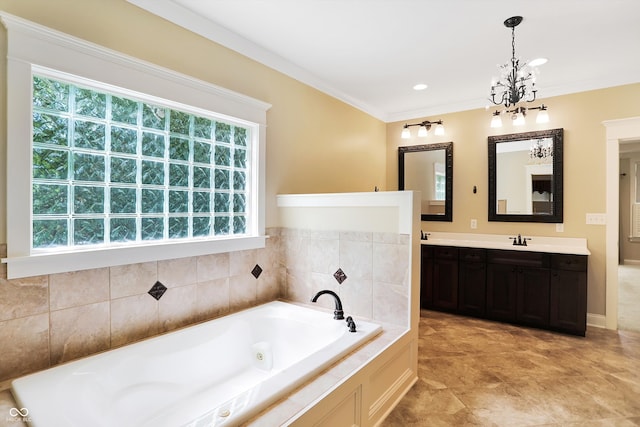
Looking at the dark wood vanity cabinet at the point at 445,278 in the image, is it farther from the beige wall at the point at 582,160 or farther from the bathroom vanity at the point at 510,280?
the beige wall at the point at 582,160

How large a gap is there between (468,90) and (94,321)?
4.06 m

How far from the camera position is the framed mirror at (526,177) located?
3672 millimetres

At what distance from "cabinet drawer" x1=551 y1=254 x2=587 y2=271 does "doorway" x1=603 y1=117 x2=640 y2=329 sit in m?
0.53

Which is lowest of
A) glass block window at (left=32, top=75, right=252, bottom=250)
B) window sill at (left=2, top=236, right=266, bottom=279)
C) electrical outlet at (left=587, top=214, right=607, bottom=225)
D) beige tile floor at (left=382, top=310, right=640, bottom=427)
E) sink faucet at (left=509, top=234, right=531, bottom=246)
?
beige tile floor at (left=382, top=310, right=640, bottom=427)

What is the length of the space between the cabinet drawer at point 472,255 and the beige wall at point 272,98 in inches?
57.3

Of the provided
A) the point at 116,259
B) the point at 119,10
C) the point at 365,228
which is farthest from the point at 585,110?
the point at 116,259

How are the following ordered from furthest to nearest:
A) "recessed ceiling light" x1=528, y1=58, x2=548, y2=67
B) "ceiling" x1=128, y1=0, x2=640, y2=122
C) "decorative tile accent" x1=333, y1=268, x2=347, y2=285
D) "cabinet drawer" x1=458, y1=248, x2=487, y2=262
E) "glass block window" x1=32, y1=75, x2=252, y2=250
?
1. "cabinet drawer" x1=458, y1=248, x2=487, y2=262
2. "recessed ceiling light" x1=528, y1=58, x2=548, y2=67
3. "decorative tile accent" x1=333, y1=268, x2=347, y2=285
4. "ceiling" x1=128, y1=0, x2=640, y2=122
5. "glass block window" x1=32, y1=75, x2=252, y2=250

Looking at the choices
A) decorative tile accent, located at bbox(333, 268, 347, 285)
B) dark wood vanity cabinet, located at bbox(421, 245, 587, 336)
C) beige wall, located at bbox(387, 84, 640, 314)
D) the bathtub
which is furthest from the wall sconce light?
the bathtub

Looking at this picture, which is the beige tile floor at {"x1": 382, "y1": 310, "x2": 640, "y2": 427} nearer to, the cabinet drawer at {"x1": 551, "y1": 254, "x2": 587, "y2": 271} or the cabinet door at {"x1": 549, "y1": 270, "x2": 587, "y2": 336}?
the cabinet door at {"x1": 549, "y1": 270, "x2": 587, "y2": 336}

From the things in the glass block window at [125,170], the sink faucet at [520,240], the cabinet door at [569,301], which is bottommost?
the cabinet door at [569,301]

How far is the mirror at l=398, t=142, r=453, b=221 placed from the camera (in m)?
4.36

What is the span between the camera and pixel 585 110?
11.5 feet

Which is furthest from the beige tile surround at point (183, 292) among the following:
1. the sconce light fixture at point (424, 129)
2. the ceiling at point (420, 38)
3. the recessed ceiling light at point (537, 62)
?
the sconce light fixture at point (424, 129)

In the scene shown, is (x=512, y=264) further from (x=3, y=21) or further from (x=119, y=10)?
(x=3, y=21)
